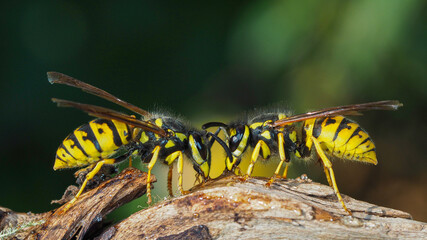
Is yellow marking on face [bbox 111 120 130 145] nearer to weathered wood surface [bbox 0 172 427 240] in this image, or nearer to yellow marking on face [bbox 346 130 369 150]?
weathered wood surface [bbox 0 172 427 240]

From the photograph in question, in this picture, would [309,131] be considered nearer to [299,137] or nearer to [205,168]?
[299,137]

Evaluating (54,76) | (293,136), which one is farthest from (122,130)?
(293,136)

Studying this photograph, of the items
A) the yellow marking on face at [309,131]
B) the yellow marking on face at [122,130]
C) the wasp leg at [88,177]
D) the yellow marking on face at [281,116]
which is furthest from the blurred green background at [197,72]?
the wasp leg at [88,177]

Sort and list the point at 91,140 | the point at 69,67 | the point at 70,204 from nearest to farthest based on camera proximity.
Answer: the point at 70,204 < the point at 91,140 < the point at 69,67

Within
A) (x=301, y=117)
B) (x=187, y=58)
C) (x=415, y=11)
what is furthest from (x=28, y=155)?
(x=415, y=11)

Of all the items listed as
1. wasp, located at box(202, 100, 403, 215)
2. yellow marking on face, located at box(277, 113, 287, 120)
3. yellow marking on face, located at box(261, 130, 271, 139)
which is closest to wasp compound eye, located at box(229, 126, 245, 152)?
wasp, located at box(202, 100, 403, 215)

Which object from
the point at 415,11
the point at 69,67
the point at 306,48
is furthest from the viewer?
the point at 69,67

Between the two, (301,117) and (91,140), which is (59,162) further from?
(301,117)
